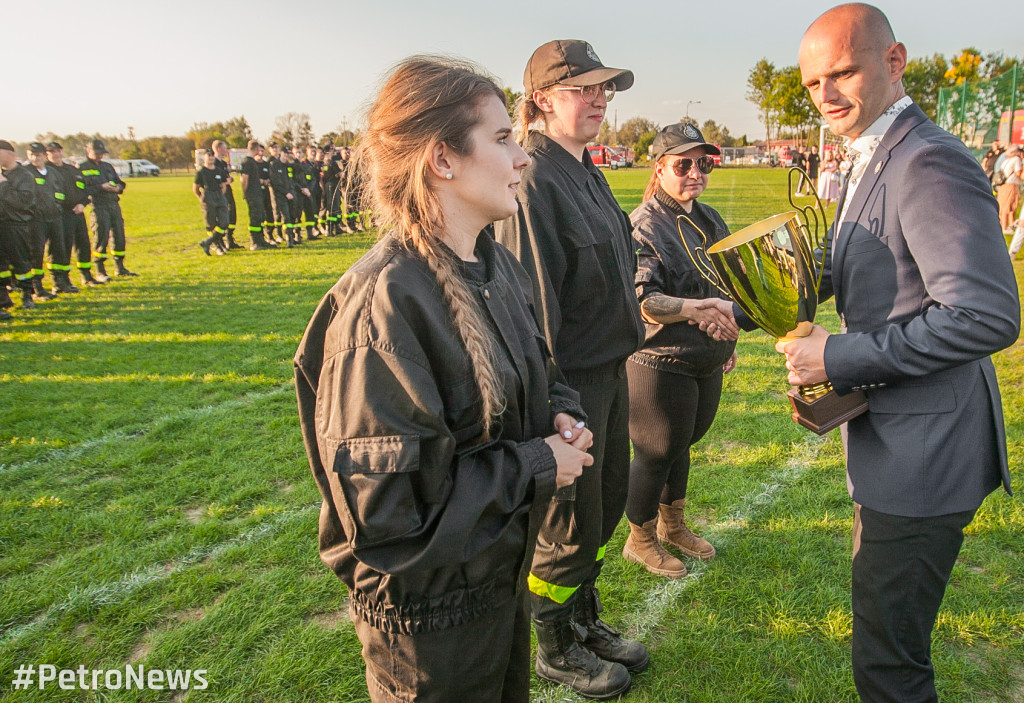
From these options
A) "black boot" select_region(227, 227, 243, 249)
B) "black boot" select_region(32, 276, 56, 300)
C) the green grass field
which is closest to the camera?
the green grass field

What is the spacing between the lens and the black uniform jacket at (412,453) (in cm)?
131

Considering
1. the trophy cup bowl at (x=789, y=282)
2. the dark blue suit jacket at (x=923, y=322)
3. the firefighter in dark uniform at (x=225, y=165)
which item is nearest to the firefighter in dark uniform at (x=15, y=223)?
the firefighter in dark uniform at (x=225, y=165)

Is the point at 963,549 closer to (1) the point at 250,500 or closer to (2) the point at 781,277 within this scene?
(2) the point at 781,277

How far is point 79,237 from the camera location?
11.5m

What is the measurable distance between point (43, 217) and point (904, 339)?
12.6 meters

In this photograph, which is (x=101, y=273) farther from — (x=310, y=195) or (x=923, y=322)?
(x=923, y=322)

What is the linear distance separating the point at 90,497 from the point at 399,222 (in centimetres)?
375

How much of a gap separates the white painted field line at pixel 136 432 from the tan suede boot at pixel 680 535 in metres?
3.95

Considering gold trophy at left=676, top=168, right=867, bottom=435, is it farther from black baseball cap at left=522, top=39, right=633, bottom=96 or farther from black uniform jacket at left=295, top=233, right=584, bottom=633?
black baseball cap at left=522, top=39, right=633, bottom=96

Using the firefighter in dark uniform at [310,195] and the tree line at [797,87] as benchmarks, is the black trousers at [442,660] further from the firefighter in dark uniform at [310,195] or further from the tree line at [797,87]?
the tree line at [797,87]

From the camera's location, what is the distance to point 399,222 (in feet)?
5.09

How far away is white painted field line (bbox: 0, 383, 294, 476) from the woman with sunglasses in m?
3.91

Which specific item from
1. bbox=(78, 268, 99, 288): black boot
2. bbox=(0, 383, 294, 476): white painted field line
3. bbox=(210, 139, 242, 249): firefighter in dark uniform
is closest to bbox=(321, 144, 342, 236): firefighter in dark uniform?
bbox=(210, 139, 242, 249): firefighter in dark uniform

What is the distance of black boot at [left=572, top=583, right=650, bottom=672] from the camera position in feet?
8.75
